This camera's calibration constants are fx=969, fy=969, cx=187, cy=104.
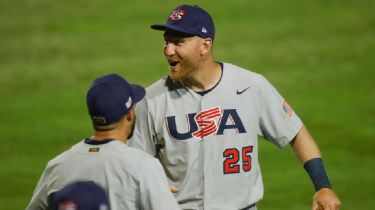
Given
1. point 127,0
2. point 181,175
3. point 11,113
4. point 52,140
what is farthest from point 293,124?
point 127,0

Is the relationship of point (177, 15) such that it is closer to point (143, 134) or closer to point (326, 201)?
point (143, 134)

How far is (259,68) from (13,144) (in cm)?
384

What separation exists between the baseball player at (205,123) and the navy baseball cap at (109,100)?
0.98 meters

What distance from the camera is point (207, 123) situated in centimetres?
600

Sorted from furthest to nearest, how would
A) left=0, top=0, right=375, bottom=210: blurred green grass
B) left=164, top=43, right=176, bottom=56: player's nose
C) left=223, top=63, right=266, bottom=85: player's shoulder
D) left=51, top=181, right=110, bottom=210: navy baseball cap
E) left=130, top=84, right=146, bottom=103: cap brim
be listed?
left=0, top=0, right=375, bottom=210: blurred green grass
left=223, top=63, right=266, bottom=85: player's shoulder
left=164, top=43, right=176, bottom=56: player's nose
left=130, top=84, right=146, bottom=103: cap brim
left=51, top=181, right=110, bottom=210: navy baseball cap

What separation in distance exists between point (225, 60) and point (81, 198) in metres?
9.65

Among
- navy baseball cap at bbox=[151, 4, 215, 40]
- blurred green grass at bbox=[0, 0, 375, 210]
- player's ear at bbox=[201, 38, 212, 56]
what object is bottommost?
blurred green grass at bbox=[0, 0, 375, 210]

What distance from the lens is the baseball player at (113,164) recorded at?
4820 millimetres

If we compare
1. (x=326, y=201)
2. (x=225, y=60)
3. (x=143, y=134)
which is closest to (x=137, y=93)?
(x=143, y=134)

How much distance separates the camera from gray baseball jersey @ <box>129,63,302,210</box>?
5922 millimetres

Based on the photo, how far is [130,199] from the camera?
488cm

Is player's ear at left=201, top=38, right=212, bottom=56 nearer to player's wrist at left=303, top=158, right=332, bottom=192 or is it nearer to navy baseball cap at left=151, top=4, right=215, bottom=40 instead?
navy baseball cap at left=151, top=4, right=215, bottom=40

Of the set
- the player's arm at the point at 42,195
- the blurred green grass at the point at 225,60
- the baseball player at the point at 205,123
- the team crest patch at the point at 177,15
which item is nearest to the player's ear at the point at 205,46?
the baseball player at the point at 205,123

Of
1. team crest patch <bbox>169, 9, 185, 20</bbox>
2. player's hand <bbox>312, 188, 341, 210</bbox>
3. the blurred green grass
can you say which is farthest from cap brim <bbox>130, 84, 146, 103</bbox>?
the blurred green grass
